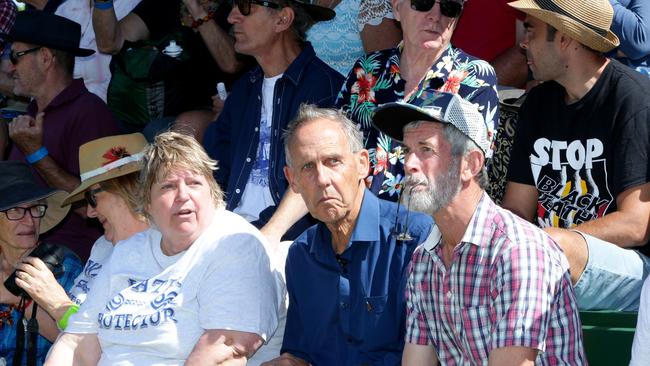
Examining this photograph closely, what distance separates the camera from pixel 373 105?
18.2 feet

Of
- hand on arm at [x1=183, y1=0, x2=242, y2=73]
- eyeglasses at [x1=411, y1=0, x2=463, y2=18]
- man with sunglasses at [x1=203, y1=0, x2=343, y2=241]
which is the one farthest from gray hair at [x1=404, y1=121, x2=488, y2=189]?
hand on arm at [x1=183, y1=0, x2=242, y2=73]

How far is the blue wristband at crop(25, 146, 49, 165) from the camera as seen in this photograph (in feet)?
22.4

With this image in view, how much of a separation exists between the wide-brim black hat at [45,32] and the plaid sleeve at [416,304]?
3.56 meters

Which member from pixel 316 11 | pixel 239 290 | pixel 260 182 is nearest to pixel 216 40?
pixel 316 11

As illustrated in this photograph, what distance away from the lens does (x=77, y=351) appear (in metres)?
5.18

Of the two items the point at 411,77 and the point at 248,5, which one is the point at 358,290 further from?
the point at 248,5

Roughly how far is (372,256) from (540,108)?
1.18m

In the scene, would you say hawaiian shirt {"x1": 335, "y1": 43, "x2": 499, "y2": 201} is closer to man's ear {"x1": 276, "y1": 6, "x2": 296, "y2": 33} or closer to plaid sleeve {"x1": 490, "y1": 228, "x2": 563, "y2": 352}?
man's ear {"x1": 276, "y1": 6, "x2": 296, "y2": 33}

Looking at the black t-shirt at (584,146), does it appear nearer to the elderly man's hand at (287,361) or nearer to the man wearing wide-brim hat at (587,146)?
the man wearing wide-brim hat at (587,146)

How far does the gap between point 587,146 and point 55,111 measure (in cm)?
353

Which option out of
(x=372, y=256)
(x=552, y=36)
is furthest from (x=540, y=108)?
(x=372, y=256)

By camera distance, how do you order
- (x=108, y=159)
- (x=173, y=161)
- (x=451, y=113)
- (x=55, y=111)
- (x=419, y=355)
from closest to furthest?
(x=451, y=113) < (x=419, y=355) < (x=173, y=161) < (x=108, y=159) < (x=55, y=111)

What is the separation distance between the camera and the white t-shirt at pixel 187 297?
4762 millimetres

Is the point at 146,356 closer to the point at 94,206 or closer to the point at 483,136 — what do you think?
the point at 94,206
